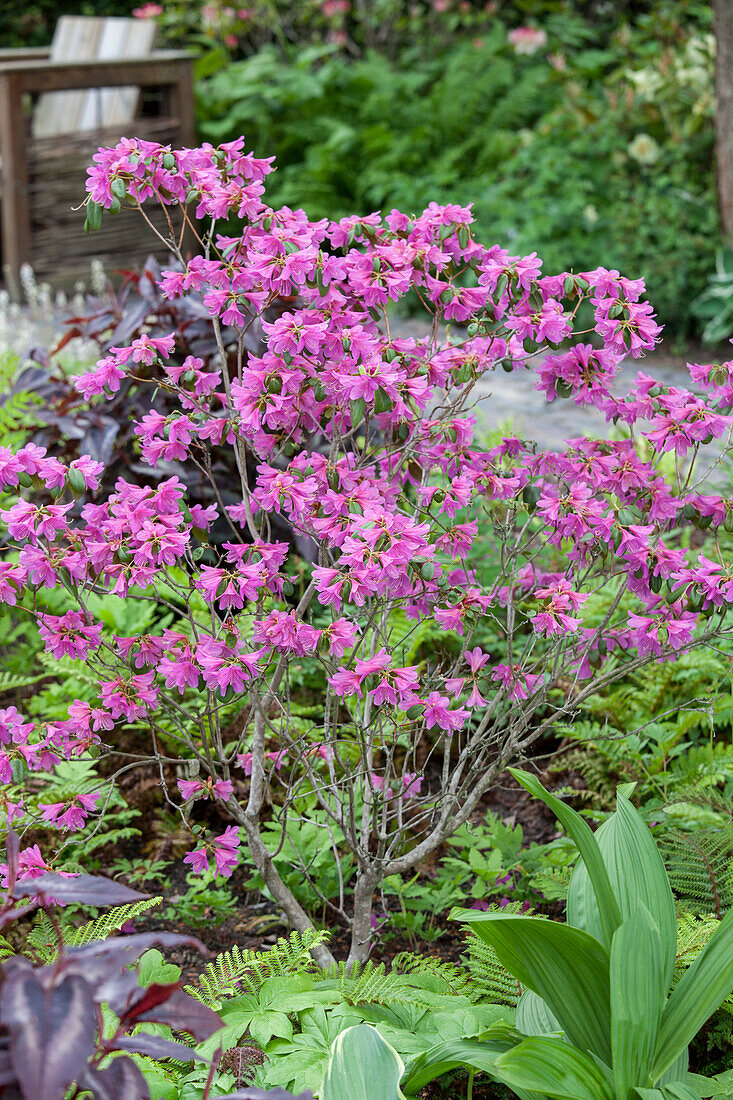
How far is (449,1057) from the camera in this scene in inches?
57.4

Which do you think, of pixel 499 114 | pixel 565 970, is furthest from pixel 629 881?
pixel 499 114

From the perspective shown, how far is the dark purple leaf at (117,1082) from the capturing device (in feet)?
3.18

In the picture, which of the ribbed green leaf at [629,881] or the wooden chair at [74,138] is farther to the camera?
the wooden chair at [74,138]

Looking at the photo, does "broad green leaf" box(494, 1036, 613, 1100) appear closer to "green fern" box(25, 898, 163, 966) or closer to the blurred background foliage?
"green fern" box(25, 898, 163, 966)

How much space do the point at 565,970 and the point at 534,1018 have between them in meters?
0.16

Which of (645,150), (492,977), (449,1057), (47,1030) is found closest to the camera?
(47,1030)

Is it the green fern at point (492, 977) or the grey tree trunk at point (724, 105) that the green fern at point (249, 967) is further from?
the grey tree trunk at point (724, 105)

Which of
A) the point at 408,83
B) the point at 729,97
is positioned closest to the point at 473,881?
the point at 729,97

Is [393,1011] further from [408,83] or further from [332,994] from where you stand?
[408,83]

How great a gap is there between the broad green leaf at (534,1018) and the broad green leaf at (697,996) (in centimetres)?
17

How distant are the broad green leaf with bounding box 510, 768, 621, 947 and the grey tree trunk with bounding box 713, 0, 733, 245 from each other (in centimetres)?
519

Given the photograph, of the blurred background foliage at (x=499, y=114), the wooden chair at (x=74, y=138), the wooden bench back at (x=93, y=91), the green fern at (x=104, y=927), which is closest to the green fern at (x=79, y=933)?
the green fern at (x=104, y=927)

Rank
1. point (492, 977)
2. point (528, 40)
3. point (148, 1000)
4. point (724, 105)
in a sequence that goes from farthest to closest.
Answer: point (528, 40), point (724, 105), point (492, 977), point (148, 1000)

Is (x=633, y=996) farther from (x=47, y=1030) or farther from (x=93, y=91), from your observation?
(x=93, y=91)
